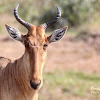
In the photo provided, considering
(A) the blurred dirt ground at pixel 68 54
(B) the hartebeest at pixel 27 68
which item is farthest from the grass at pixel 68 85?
(B) the hartebeest at pixel 27 68

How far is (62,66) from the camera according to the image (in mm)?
21453

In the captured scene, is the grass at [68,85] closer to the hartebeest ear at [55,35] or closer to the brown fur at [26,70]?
the hartebeest ear at [55,35]

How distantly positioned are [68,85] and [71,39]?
7992 mm

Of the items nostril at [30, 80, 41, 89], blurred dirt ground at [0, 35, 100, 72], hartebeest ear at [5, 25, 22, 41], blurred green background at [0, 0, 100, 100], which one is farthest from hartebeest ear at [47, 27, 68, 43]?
blurred dirt ground at [0, 35, 100, 72]

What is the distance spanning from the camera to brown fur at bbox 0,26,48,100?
7.82 metres

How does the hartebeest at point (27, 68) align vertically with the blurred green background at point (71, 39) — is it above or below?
above

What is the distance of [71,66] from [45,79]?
3.54m

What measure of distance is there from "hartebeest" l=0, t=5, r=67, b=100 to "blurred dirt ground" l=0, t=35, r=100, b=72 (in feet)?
39.0

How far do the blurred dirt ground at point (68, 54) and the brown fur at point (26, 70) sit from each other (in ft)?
39.0

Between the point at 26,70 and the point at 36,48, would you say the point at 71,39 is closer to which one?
the point at 26,70

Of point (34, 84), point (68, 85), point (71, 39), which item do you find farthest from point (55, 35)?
point (71, 39)

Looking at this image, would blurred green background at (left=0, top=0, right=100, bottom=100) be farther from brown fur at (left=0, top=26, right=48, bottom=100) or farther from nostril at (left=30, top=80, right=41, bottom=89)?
brown fur at (left=0, top=26, right=48, bottom=100)

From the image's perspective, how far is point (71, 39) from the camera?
2567cm

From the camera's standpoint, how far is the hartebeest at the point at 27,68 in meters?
7.78
